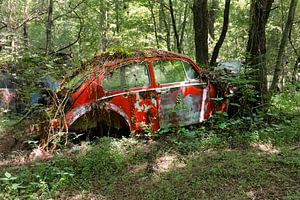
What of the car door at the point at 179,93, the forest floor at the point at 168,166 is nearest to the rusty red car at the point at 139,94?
the car door at the point at 179,93

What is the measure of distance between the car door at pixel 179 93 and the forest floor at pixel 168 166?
40cm

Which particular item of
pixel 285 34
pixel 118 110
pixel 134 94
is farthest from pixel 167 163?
pixel 285 34

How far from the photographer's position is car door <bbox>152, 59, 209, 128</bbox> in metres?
6.05

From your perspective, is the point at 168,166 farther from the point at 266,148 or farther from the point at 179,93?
the point at 179,93

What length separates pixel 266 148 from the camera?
16.7 feet

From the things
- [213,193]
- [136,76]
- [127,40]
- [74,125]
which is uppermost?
[127,40]

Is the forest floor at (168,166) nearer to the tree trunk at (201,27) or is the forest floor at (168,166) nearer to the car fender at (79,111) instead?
the car fender at (79,111)

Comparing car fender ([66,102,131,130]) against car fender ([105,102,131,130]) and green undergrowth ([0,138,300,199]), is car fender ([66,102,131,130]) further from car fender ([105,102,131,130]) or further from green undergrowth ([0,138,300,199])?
green undergrowth ([0,138,300,199])

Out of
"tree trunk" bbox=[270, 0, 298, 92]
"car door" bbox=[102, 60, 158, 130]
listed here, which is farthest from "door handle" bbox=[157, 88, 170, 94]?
"tree trunk" bbox=[270, 0, 298, 92]

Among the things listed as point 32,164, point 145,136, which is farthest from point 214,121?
point 32,164

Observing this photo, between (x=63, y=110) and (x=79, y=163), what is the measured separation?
111 centimetres

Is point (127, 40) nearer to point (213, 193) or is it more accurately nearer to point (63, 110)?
point (63, 110)

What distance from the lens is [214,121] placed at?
641 centimetres

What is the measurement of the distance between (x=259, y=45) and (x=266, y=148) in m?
2.93
